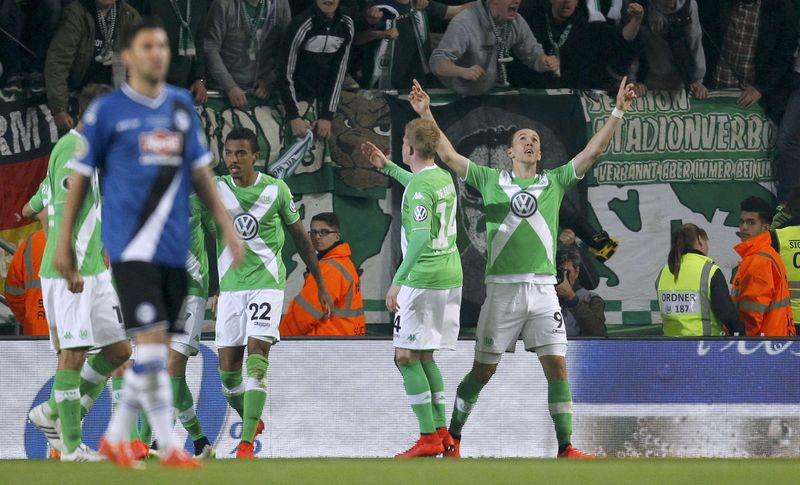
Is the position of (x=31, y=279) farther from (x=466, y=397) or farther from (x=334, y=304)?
(x=466, y=397)

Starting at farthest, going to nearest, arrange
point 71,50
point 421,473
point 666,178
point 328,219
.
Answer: point 666,178 < point 71,50 < point 328,219 < point 421,473

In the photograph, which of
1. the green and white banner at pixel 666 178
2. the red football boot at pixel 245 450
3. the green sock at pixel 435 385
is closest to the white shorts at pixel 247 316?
the red football boot at pixel 245 450

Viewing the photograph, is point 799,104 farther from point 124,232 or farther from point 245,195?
point 124,232

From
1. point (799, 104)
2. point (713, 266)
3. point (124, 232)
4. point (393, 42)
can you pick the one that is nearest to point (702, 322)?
point (713, 266)

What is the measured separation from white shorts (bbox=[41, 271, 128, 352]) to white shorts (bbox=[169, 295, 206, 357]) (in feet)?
4.71

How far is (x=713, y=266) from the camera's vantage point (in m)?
10.8

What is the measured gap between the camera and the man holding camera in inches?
454

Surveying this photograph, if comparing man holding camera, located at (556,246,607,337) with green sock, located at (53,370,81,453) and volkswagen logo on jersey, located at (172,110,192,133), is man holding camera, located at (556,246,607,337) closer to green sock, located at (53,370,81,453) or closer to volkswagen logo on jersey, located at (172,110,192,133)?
green sock, located at (53,370,81,453)

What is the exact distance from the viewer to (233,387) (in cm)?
957

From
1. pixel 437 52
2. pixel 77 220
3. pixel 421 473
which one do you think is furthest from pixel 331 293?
pixel 421 473

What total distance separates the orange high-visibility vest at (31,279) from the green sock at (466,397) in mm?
3490

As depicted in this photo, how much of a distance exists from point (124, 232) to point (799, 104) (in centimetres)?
874

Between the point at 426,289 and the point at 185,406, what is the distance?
1927 millimetres

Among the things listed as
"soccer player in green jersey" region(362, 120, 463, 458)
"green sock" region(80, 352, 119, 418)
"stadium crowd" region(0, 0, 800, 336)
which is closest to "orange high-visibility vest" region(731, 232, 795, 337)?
"stadium crowd" region(0, 0, 800, 336)
